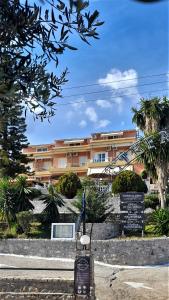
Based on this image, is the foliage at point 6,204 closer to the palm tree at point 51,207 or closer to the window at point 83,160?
the palm tree at point 51,207

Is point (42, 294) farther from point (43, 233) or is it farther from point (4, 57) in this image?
point (43, 233)

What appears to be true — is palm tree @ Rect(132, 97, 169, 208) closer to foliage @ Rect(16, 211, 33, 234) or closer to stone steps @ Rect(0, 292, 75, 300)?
foliage @ Rect(16, 211, 33, 234)

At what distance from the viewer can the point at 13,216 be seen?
75.2ft

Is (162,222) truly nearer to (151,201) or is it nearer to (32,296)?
(151,201)

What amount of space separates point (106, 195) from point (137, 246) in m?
5.33

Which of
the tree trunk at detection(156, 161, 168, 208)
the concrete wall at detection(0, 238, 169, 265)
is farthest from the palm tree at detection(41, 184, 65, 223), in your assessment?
the tree trunk at detection(156, 161, 168, 208)

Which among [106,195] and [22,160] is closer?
[106,195]

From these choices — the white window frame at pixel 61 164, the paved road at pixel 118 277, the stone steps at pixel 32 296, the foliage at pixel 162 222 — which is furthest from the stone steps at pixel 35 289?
the white window frame at pixel 61 164

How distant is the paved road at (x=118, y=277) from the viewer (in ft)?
40.5

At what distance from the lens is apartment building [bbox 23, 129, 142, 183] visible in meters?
54.8

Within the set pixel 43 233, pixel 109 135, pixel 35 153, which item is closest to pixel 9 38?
Result: pixel 43 233

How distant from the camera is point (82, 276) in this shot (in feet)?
34.4

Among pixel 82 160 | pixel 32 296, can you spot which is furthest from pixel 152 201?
pixel 82 160

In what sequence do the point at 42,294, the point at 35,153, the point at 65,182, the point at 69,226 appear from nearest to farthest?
the point at 42,294, the point at 69,226, the point at 65,182, the point at 35,153
